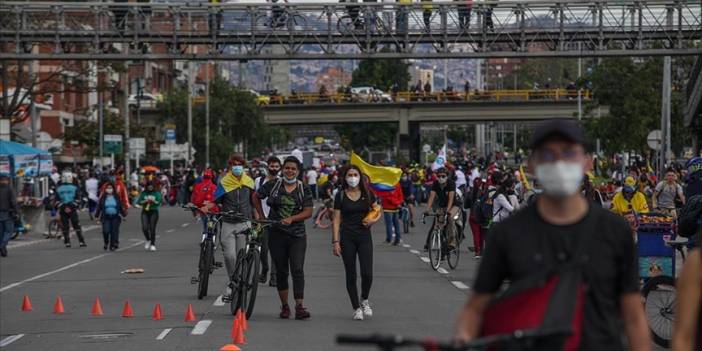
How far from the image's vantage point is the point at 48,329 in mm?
14867

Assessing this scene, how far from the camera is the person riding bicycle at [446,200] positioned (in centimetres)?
2312

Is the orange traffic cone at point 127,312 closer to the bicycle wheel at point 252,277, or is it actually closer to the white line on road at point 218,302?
the white line on road at point 218,302

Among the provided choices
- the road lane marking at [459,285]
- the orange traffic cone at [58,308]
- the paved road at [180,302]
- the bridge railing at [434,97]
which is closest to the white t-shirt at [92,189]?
the paved road at [180,302]

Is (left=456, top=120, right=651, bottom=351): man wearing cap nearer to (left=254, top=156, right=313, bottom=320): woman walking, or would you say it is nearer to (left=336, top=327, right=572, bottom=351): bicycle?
(left=336, top=327, right=572, bottom=351): bicycle

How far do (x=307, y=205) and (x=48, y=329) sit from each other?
303cm

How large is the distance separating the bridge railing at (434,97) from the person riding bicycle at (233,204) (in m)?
72.2

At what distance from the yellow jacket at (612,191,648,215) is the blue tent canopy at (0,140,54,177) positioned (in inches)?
746

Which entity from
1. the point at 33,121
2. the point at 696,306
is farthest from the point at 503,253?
the point at 33,121

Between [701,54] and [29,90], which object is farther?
[29,90]

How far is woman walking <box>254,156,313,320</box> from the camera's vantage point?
14844 mm

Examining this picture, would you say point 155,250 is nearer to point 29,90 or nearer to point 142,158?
point 29,90

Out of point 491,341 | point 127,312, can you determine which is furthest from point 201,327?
point 491,341

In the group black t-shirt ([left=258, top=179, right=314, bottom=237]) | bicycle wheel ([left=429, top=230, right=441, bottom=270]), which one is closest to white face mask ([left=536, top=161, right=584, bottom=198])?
black t-shirt ([left=258, top=179, right=314, bottom=237])

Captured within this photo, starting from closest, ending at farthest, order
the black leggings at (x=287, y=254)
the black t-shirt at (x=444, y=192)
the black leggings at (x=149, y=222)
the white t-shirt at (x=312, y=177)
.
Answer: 1. the black leggings at (x=287, y=254)
2. the black t-shirt at (x=444, y=192)
3. the black leggings at (x=149, y=222)
4. the white t-shirt at (x=312, y=177)
